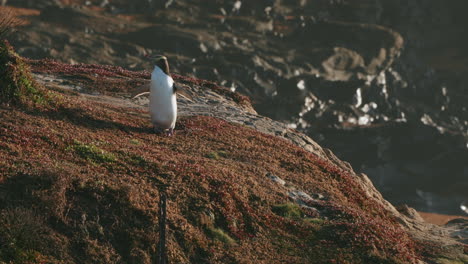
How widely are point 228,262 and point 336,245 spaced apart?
3.36 meters

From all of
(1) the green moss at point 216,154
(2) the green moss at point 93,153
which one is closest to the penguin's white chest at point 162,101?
(1) the green moss at point 216,154

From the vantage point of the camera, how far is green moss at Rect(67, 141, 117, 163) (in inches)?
723

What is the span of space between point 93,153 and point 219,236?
3.94 meters

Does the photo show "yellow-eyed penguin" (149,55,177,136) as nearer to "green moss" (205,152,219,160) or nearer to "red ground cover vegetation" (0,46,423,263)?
"red ground cover vegetation" (0,46,423,263)

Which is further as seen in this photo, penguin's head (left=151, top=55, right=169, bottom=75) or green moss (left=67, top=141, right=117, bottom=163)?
penguin's head (left=151, top=55, right=169, bottom=75)

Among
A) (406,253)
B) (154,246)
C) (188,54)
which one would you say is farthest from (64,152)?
(188,54)

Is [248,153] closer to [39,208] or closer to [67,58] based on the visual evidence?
[39,208]

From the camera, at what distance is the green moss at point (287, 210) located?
19.6 metres

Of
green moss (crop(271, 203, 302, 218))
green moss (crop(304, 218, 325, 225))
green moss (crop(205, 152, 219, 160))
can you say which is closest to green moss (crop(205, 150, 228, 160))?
green moss (crop(205, 152, 219, 160))

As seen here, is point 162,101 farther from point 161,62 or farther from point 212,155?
point 212,155

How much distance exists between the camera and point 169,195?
17531 millimetres

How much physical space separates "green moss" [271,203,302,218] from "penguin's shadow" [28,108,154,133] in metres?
6.12

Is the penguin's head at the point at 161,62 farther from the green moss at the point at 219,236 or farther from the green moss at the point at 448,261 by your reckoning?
the green moss at the point at 448,261

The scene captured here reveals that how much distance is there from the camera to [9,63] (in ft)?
70.2
